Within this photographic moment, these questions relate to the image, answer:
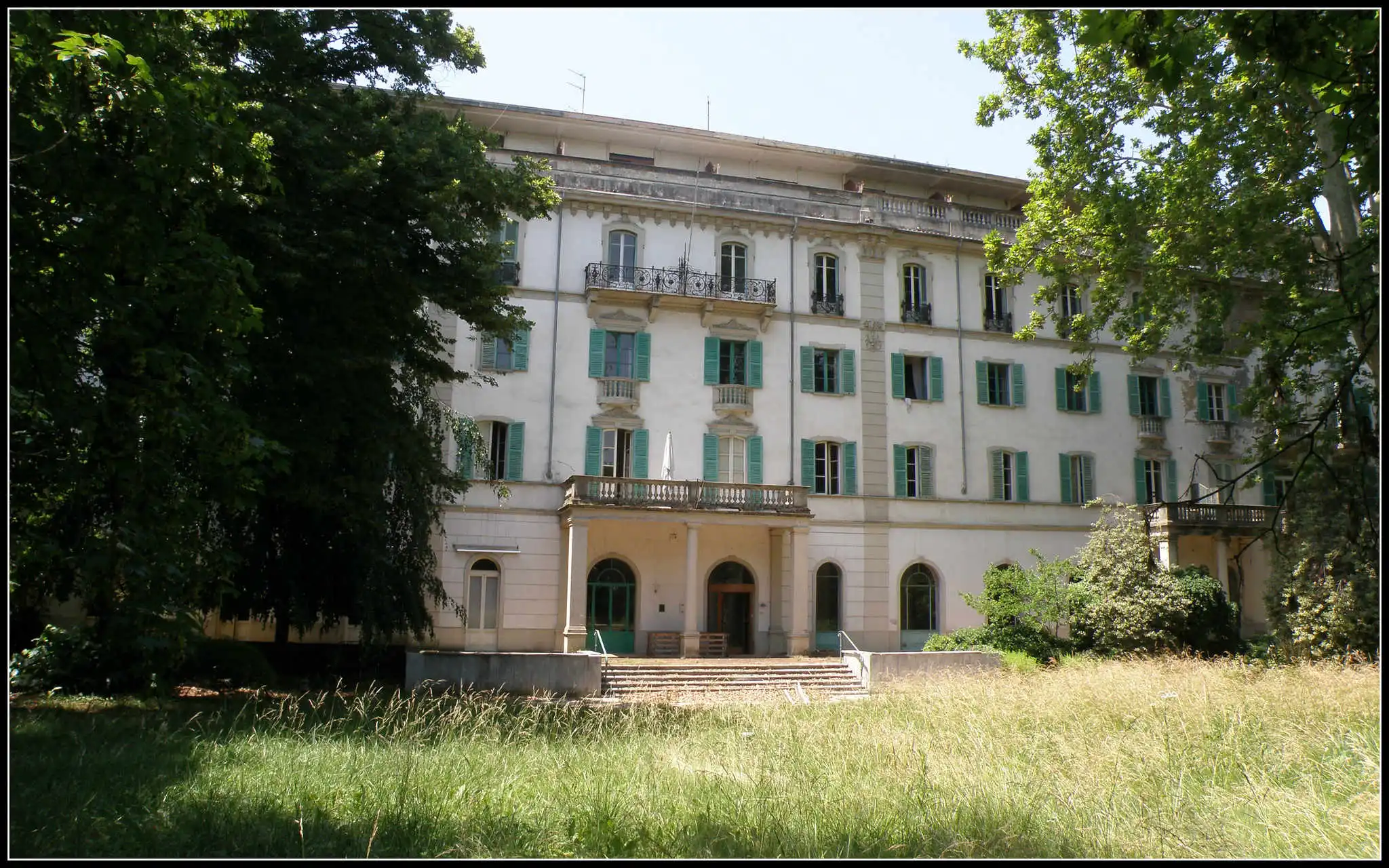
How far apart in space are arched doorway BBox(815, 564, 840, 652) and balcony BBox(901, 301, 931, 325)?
8426mm

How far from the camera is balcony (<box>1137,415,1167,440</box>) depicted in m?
32.6

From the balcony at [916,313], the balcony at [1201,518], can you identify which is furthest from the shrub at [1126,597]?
the balcony at [916,313]

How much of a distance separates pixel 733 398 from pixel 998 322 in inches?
382

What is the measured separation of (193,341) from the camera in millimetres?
9094

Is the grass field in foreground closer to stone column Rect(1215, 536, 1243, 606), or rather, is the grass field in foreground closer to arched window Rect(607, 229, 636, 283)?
arched window Rect(607, 229, 636, 283)

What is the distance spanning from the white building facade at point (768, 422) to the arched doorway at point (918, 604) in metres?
0.07

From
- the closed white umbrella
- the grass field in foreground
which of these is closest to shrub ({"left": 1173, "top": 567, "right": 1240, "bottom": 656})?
the grass field in foreground

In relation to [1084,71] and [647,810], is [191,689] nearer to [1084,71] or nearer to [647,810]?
[647,810]

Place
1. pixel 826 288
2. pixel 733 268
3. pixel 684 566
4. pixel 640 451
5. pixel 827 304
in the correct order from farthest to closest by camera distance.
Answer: pixel 826 288 < pixel 827 304 < pixel 733 268 < pixel 684 566 < pixel 640 451

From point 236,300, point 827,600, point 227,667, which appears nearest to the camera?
point 236,300

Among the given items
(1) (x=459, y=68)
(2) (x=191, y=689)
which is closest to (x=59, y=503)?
(2) (x=191, y=689)

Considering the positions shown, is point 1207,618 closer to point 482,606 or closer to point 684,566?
point 684,566

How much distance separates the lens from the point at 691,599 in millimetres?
26656

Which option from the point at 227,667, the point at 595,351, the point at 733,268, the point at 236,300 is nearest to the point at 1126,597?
the point at 733,268
